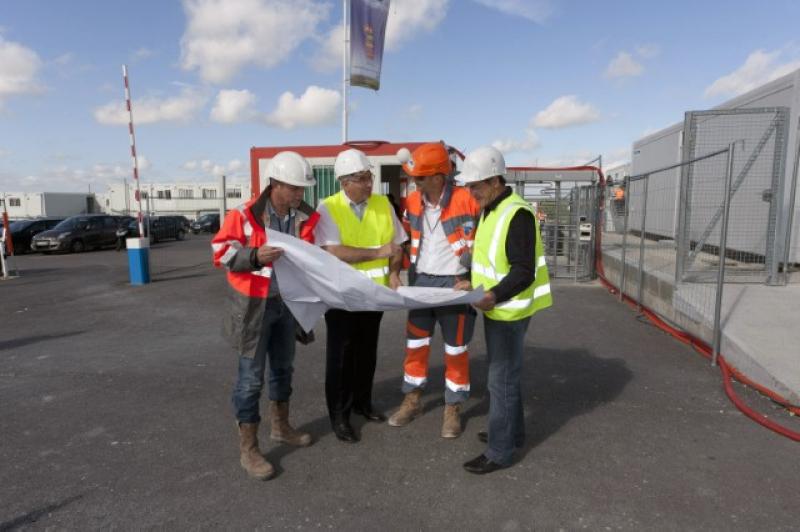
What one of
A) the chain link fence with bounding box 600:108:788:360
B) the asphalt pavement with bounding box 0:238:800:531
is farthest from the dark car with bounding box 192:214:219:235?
the chain link fence with bounding box 600:108:788:360

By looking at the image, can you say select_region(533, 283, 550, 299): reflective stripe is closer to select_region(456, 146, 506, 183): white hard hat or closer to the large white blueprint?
the large white blueprint

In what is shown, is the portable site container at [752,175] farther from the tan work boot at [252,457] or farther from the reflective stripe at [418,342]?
the tan work boot at [252,457]

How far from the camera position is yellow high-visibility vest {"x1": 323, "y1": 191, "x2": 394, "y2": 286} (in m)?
3.68

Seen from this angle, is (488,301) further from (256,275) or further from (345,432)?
(345,432)

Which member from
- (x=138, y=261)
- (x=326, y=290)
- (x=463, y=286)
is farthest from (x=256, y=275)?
(x=138, y=261)

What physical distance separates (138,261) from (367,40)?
929cm

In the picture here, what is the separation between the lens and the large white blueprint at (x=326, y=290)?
10.6 feet

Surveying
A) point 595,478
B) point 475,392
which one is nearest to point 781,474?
point 595,478

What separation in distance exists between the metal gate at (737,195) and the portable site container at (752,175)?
12 mm

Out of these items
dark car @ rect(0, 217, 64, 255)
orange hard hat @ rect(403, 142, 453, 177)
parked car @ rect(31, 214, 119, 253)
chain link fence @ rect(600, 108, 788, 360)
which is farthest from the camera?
dark car @ rect(0, 217, 64, 255)

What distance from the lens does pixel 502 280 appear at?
2.96m

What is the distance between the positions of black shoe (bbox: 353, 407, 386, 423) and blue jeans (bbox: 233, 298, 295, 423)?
2.63 feet

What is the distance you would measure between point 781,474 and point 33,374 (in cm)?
653

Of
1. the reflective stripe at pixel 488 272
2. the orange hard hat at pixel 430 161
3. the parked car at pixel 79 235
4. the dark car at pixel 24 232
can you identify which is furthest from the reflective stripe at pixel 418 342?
the dark car at pixel 24 232
